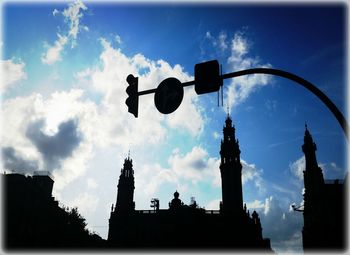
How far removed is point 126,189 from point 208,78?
2565 inches

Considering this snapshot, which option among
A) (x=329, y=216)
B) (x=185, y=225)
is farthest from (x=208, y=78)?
(x=185, y=225)

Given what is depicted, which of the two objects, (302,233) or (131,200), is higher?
(131,200)

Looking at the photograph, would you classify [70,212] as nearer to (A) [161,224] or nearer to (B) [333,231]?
(A) [161,224]

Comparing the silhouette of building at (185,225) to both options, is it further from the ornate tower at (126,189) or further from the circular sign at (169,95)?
the circular sign at (169,95)

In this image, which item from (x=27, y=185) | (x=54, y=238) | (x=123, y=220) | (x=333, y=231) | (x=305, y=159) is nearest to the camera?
(x=333, y=231)

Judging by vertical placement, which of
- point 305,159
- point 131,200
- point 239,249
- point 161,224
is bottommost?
point 239,249

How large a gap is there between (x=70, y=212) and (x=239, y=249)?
3305cm

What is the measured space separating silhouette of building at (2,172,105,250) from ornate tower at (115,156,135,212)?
17.1 meters

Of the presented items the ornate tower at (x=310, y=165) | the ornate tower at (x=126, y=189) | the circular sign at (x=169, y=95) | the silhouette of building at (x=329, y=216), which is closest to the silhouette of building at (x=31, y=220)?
the ornate tower at (x=126, y=189)

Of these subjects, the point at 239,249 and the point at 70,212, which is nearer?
the point at 70,212

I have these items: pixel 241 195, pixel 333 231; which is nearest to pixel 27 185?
pixel 333 231

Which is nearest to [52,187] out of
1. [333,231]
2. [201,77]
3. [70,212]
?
[70,212]

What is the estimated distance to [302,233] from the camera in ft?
179

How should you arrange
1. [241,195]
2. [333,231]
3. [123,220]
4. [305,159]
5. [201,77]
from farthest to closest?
[241,195] → [123,220] → [305,159] → [333,231] → [201,77]
